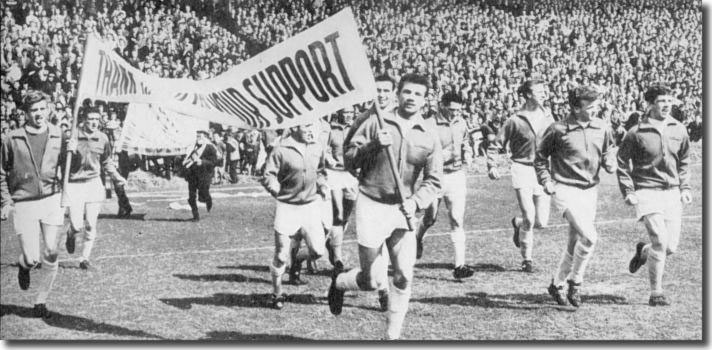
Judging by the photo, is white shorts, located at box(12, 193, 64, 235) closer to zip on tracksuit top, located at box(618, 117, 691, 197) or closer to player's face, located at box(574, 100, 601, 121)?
player's face, located at box(574, 100, 601, 121)

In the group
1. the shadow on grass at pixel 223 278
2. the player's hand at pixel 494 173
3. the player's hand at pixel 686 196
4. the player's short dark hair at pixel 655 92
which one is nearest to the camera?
the player's hand at pixel 686 196

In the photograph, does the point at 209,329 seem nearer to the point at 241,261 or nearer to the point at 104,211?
the point at 241,261

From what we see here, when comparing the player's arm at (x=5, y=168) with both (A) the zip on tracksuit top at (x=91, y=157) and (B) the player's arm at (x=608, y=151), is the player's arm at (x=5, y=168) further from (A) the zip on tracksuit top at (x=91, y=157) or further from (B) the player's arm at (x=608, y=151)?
(B) the player's arm at (x=608, y=151)

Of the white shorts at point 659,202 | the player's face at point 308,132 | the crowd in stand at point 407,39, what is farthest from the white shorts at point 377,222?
the white shorts at point 659,202

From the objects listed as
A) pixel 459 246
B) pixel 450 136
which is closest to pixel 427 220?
pixel 459 246

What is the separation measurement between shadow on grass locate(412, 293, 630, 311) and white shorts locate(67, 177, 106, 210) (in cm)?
268

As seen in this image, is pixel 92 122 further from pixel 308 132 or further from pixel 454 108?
pixel 454 108

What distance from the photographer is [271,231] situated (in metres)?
7.59

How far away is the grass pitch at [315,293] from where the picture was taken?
546cm

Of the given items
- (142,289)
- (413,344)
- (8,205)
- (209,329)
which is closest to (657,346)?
(413,344)

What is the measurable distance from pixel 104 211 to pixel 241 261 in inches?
52.4

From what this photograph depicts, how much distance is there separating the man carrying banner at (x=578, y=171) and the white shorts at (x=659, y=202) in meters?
0.29

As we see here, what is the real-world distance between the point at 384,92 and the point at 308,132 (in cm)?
63

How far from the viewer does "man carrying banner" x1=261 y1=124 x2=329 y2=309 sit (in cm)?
565
